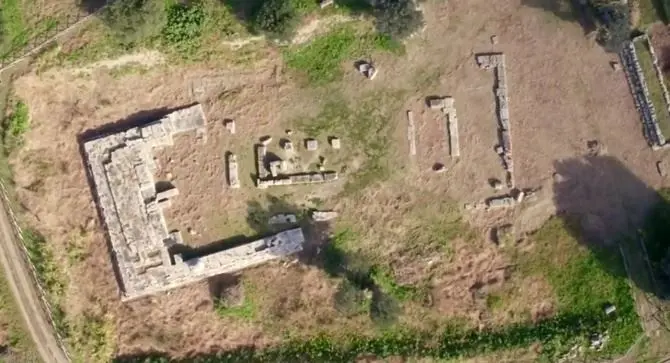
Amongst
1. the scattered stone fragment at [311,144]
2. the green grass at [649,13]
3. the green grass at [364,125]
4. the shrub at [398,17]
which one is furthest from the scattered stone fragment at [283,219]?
the green grass at [649,13]

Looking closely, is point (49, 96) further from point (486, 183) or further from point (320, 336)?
point (486, 183)

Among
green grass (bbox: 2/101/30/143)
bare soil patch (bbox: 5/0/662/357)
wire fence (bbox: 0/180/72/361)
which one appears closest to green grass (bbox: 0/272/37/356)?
wire fence (bbox: 0/180/72/361)

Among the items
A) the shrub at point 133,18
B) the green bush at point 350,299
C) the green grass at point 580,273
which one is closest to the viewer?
the shrub at point 133,18

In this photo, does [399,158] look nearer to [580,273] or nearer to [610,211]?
[580,273]

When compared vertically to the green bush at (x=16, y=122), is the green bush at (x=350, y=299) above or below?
below

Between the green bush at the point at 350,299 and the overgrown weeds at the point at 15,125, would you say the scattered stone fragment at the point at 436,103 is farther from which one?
the overgrown weeds at the point at 15,125

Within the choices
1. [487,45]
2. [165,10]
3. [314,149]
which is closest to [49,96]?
[165,10]
